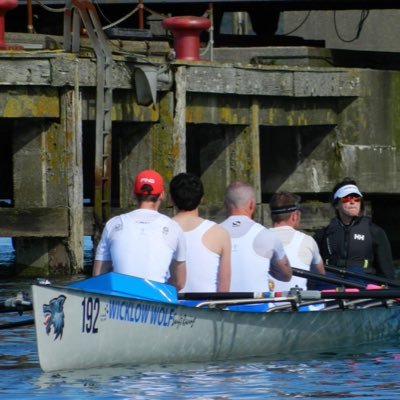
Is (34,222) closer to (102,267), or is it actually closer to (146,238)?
(102,267)

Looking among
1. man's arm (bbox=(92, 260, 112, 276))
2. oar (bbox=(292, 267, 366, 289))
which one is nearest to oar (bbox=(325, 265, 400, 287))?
oar (bbox=(292, 267, 366, 289))

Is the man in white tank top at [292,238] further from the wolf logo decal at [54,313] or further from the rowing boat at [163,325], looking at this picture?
the wolf logo decal at [54,313]

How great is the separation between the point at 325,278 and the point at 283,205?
92 centimetres

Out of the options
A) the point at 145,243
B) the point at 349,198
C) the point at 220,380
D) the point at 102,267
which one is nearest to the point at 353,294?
the point at 349,198

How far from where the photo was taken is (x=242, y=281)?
12.5m

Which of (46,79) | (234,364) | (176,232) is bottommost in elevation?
(234,364)

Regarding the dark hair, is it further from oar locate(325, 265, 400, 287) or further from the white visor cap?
oar locate(325, 265, 400, 287)

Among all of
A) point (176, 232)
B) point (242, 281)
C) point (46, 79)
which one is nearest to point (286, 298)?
point (242, 281)

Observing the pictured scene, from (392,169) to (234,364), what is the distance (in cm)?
1071

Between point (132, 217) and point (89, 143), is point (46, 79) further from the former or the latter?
point (132, 217)

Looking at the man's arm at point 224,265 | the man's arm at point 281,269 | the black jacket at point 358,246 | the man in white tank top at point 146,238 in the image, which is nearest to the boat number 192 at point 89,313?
the man in white tank top at point 146,238

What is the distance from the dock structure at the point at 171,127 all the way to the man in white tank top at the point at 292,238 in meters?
6.07

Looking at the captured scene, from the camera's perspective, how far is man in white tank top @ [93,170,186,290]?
11547 millimetres

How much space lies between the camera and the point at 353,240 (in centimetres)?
1399
